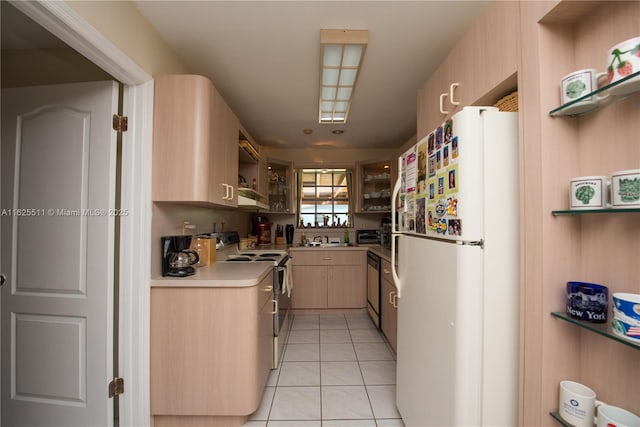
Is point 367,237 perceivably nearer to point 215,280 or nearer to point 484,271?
point 215,280

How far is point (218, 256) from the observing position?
250 centimetres

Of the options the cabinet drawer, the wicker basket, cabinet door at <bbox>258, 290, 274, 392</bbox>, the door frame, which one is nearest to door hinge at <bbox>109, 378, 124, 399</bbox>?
the door frame

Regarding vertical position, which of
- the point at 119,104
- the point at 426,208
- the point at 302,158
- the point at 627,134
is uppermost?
the point at 302,158

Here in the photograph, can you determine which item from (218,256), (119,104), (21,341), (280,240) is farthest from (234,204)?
(280,240)

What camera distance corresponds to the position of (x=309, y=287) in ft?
11.6

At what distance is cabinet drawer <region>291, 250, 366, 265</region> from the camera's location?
356 centimetres

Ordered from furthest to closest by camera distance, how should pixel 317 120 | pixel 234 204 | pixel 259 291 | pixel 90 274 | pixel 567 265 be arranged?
pixel 317 120, pixel 234 204, pixel 259 291, pixel 90 274, pixel 567 265

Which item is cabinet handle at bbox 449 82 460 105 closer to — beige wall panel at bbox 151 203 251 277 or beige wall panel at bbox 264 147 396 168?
beige wall panel at bbox 151 203 251 277

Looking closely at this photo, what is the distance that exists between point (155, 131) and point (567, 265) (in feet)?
6.72

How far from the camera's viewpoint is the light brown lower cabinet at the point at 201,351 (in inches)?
59.1

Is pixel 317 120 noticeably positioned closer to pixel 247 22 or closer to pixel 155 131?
pixel 247 22

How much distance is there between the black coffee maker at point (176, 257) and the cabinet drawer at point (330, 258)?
76.5 inches

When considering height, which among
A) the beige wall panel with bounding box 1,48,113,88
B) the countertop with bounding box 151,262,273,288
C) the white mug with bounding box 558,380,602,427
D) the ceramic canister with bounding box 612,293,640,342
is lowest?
the white mug with bounding box 558,380,602,427

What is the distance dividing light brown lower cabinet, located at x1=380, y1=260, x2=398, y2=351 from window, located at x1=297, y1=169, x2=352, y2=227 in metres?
1.65
